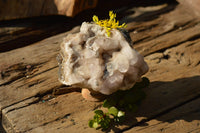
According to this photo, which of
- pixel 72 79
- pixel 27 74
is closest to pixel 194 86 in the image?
pixel 72 79

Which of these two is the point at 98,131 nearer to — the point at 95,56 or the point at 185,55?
the point at 95,56

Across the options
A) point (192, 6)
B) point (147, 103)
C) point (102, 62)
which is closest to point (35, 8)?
point (102, 62)

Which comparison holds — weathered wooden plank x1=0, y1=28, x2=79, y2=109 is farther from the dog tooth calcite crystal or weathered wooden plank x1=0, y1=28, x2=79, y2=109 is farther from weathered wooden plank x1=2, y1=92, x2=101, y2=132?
the dog tooth calcite crystal

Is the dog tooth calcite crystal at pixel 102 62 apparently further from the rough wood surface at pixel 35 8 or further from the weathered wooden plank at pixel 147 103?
the rough wood surface at pixel 35 8

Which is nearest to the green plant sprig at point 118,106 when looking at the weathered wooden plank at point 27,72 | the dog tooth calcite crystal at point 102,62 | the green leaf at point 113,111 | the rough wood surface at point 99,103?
the green leaf at point 113,111

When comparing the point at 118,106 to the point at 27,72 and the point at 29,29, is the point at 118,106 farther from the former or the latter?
the point at 29,29

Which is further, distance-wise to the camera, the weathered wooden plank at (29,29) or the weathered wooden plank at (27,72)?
the weathered wooden plank at (29,29)
